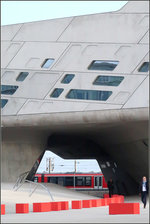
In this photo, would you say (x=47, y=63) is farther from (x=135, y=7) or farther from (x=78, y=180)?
(x=78, y=180)

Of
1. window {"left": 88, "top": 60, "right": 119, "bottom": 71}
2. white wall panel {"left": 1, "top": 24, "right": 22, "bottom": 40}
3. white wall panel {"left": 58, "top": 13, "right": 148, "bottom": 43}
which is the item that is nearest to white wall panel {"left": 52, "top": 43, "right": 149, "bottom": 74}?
window {"left": 88, "top": 60, "right": 119, "bottom": 71}

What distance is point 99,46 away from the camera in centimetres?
3186

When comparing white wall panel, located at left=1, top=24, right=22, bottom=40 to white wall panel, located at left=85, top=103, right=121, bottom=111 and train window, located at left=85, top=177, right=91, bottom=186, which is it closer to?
white wall panel, located at left=85, top=103, right=121, bottom=111

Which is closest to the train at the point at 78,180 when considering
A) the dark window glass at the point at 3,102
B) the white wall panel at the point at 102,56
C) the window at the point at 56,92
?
the dark window glass at the point at 3,102

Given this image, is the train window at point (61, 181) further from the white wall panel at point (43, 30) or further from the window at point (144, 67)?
the window at point (144, 67)

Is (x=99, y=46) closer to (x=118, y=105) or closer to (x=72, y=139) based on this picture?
(x=118, y=105)

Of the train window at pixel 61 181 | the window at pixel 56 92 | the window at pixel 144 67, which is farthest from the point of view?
the train window at pixel 61 181

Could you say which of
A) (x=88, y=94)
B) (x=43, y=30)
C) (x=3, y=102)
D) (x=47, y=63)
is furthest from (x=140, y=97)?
(x=3, y=102)

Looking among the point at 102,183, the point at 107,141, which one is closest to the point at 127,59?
the point at 107,141

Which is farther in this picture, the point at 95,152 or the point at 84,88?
the point at 95,152

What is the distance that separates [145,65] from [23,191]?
9.45 meters

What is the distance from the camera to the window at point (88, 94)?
31.6 meters

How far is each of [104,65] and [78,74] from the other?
1.58 m

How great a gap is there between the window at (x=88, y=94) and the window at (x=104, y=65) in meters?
1.29
